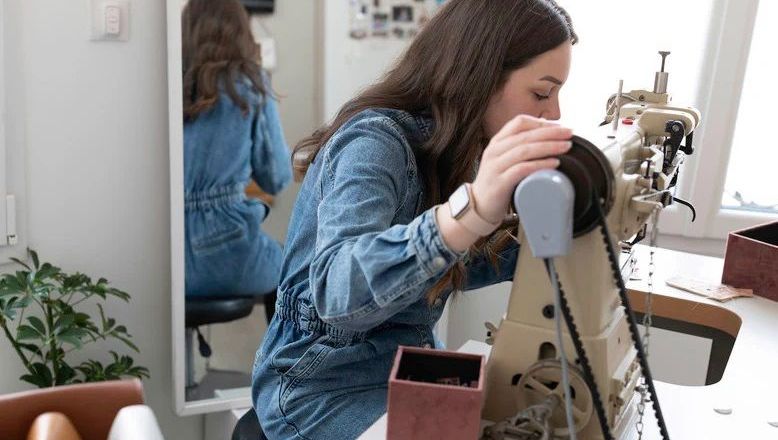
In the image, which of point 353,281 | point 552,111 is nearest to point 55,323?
point 353,281

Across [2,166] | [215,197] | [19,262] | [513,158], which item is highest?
[513,158]

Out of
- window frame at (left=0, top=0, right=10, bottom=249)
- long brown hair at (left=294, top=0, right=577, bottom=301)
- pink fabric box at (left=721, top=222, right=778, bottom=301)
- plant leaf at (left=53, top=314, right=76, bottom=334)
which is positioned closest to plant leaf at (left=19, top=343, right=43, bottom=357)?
plant leaf at (left=53, top=314, right=76, bottom=334)

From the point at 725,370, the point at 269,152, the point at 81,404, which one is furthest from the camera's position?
the point at 269,152

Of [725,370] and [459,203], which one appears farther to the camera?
[725,370]

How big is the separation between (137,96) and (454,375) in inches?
48.0

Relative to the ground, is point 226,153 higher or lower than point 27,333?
higher

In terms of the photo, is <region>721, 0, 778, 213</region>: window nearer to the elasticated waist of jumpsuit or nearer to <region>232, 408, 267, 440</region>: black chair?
the elasticated waist of jumpsuit

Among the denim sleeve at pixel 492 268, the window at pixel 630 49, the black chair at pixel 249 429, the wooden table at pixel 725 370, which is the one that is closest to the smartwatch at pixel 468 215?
the wooden table at pixel 725 370

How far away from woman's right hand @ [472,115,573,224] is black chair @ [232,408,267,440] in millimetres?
664

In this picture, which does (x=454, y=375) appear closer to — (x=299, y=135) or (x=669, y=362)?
(x=299, y=135)

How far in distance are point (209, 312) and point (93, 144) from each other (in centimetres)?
52

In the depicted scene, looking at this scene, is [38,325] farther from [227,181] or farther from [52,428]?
[227,181]

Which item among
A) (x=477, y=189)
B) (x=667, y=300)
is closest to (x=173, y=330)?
(x=667, y=300)

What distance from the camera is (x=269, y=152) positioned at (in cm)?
215
